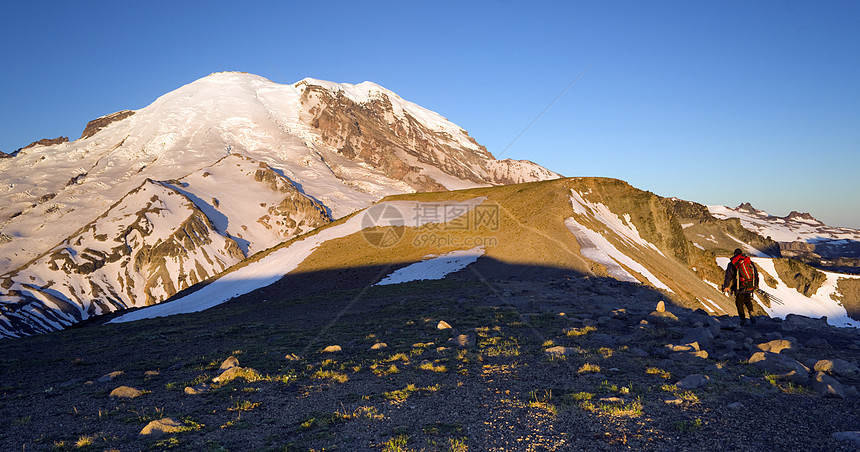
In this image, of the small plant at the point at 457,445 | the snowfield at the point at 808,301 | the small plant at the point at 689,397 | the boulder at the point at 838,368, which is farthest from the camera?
the snowfield at the point at 808,301

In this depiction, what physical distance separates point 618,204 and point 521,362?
52931 mm

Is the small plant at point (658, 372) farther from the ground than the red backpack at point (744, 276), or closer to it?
closer to it

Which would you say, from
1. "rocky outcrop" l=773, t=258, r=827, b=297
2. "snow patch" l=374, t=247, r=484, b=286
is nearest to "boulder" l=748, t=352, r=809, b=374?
"snow patch" l=374, t=247, r=484, b=286

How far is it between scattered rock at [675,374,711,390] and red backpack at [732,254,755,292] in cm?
1202

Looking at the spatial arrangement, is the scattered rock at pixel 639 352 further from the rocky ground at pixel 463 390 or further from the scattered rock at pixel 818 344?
the scattered rock at pixel 818 344

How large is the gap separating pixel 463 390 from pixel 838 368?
9.07m

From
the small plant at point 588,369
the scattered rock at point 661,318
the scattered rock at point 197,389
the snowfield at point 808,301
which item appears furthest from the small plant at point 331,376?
the snowfield at point 808,301

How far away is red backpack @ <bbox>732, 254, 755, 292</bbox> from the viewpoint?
66.5 feet

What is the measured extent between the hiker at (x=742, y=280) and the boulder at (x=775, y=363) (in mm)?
9002

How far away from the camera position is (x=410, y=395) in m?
11.5

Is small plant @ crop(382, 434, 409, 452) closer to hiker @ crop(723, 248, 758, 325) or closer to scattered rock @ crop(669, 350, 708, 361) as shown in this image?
scattered rock @ crop(669, 350, 708, 361)

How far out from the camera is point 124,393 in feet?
41.3

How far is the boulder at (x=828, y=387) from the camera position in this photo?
9484 mm

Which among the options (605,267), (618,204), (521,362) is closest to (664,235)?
(618,204)
